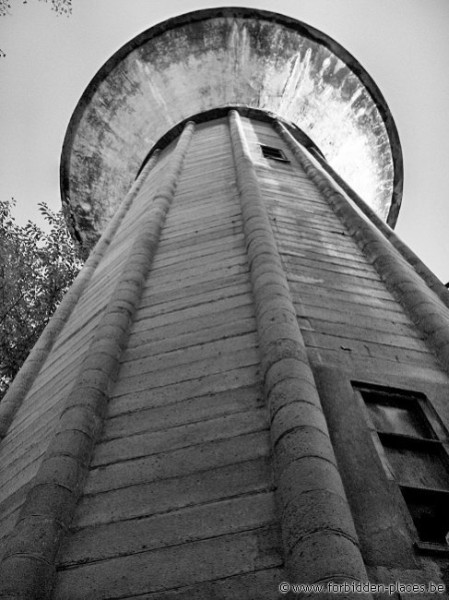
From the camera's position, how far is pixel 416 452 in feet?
9.27

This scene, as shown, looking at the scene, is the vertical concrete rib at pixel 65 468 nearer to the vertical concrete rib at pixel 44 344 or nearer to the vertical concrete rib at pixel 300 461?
the vertical concrete rib at pixel 300 461

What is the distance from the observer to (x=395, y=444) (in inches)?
112

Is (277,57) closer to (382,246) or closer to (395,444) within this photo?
(382,246)

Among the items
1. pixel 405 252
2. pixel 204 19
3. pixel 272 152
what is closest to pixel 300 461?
pixel 405 252

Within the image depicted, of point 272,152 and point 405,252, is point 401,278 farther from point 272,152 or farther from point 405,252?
point 272,152

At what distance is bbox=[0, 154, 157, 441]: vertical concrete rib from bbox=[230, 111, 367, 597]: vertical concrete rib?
238 cm

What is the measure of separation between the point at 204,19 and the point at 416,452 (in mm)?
11581

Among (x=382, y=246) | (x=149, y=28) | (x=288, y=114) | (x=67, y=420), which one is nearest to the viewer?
(x=67, y=420)

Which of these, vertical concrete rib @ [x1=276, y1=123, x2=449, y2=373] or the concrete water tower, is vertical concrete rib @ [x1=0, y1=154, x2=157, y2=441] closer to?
Result: the concrete water tower

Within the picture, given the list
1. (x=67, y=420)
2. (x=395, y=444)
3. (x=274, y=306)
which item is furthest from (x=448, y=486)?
(x=67, y=420)

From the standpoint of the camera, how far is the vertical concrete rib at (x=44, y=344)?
14.3ft

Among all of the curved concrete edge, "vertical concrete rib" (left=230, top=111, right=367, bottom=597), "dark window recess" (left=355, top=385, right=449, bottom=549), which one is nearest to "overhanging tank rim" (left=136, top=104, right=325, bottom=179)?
the curved concrete edge

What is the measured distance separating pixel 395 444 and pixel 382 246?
2.78 m

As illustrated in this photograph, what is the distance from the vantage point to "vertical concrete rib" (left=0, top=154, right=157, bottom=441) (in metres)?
4.34
